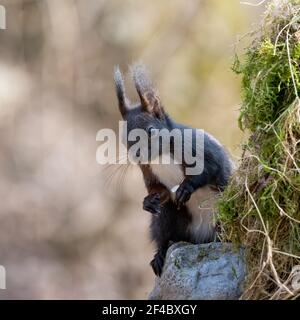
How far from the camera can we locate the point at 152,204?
12.5 feet

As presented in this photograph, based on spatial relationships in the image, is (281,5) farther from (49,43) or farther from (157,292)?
(49,43)

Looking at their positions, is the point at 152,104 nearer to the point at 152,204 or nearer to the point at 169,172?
the point at 169,172

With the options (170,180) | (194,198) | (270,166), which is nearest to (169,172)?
(170,180)

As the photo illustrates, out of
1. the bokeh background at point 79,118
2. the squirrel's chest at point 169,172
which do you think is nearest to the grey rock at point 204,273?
the squirrel's chest at point 169,172

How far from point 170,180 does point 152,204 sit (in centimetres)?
21

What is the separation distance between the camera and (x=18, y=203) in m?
8.19

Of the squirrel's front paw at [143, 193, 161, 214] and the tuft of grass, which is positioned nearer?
the tuft of grass

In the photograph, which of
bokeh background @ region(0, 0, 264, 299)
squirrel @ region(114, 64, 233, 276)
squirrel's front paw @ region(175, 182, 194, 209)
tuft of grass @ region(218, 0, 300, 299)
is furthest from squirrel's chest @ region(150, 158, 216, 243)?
bokeh background @ region(0, 0, 264, 299)

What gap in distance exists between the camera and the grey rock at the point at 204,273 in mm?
3113

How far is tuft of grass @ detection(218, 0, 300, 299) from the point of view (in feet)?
9.21

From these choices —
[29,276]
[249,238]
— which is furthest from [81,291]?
[249,238]

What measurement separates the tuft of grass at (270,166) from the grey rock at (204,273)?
130mm

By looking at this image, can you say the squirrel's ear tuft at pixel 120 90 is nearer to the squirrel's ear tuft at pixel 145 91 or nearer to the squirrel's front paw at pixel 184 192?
the squirrel's ear tuft at pixel 145 91

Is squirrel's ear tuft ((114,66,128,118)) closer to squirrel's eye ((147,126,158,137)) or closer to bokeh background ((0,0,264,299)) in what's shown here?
squirrel's eye ((147,126,158,137))
